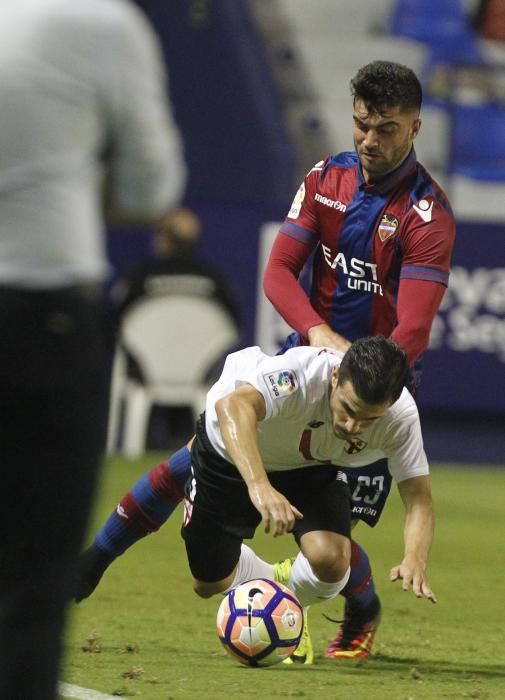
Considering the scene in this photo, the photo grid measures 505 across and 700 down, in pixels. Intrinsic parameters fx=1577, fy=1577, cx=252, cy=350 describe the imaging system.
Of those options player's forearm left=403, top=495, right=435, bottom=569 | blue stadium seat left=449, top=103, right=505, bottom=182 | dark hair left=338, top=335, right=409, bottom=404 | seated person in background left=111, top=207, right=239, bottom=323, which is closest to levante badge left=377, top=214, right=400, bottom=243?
dark hair left=338, top=335, right=409, bottom=404

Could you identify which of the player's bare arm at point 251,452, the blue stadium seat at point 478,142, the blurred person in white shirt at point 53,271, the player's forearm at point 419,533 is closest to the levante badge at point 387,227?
the player's bare arm at point 251,452

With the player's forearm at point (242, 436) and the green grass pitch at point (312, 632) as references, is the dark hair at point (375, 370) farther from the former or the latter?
the green grass pitch at point (312, 632)

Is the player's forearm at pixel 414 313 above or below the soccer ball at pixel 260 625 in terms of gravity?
above

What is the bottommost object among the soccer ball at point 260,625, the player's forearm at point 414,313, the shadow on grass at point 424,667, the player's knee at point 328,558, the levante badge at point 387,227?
the shadow on grass at point 424,667

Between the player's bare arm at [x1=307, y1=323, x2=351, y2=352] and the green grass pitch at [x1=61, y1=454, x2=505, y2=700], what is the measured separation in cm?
117

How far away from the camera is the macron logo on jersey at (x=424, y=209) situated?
5988 mm

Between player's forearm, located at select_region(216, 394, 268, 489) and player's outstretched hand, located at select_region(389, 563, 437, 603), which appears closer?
player's outstretched hand, located at select_region(389, 563, 437, 603)

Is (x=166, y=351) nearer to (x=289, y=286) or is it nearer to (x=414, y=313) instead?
(x=289, y=286)

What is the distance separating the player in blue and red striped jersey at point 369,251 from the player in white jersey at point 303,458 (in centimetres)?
32

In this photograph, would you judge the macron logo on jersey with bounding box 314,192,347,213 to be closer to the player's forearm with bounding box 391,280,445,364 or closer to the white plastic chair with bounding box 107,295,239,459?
the player's forearm with bounding box 391,280,445,364

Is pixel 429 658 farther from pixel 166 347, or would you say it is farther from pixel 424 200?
pixel 166 347

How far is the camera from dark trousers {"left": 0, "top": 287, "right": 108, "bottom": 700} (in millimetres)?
2816

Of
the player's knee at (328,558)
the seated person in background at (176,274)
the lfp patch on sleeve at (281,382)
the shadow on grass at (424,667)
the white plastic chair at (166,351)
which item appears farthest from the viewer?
the white plastic chair at (166,351)

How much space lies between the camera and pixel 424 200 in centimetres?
604
